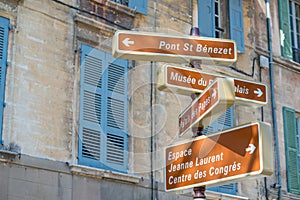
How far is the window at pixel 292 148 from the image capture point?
1404cm

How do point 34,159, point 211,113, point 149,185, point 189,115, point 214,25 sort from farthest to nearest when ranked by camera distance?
point 214,25 → point 149,185 → point 34,159 → point 189,115 → point 211,113

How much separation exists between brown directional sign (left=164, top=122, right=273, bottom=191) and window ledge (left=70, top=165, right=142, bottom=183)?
3.63 meters

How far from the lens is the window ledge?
1030 cm

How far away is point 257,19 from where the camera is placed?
49.0 feet

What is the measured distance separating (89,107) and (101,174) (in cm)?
111

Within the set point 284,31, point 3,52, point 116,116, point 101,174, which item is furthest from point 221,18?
point 3,52

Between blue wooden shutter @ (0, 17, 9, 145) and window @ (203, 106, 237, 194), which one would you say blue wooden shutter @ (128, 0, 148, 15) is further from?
blue wooden shutter @ (0, 17, 9, 145)

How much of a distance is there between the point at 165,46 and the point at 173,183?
1378 mm

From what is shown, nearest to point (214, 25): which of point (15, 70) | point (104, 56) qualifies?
point (104, 56)

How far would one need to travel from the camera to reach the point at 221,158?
6.35 m

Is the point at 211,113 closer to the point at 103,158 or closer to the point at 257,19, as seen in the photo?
the point at 103,158

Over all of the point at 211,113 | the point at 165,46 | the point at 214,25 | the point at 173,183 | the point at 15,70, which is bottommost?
the point at 173,183

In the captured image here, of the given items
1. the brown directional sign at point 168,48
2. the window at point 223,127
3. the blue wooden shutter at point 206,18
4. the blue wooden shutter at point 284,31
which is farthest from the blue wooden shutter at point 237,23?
the brown directional sign at point 168,48

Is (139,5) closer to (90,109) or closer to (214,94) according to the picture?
(90,109)
